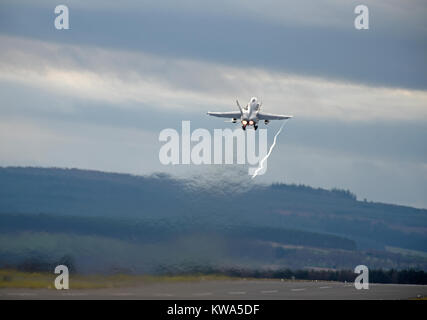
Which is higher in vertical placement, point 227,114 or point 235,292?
point 227,114

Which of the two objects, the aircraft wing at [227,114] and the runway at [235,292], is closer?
the runway at [235,292]

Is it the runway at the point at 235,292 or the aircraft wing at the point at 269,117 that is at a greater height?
the aircraft wing at the point at 269,117

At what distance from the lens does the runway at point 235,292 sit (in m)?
111

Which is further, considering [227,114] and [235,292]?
[227,114]

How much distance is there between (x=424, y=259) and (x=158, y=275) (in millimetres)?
47931

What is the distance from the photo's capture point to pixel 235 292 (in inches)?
4653

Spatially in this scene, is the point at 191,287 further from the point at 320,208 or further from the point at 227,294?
the point at 320,208

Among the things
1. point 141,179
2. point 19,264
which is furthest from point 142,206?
point 19,264

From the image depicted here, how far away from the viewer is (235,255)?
126562mm

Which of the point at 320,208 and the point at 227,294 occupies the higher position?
the point at 320,208

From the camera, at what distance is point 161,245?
401ft
